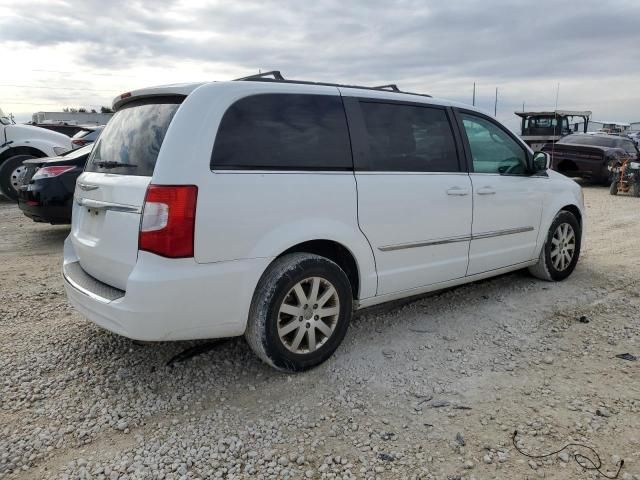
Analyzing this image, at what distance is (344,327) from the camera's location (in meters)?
3.56

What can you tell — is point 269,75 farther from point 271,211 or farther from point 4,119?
point 4,119

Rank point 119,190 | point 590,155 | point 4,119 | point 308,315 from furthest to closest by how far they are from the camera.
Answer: point 590,155 < point 4,119 < point 308,315 < point 119,190

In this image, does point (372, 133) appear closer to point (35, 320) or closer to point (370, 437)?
point (370, 437)

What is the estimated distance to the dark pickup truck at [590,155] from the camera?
1492cm

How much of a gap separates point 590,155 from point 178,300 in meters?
15.0

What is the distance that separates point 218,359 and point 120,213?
120 centimetres

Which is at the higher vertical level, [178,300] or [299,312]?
[178,300]

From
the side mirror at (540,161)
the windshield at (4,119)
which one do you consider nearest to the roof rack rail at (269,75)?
the side mirror at (540,161)

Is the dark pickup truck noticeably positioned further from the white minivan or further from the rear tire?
the rear tire

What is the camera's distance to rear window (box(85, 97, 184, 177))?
10.0 feet

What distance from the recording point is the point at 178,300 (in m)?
2.86

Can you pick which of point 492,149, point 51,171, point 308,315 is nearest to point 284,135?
point 308,315

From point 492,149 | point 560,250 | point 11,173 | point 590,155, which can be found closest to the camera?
point 492,149

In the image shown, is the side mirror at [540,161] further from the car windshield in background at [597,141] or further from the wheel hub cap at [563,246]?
the car windshield in background at [597,141]
